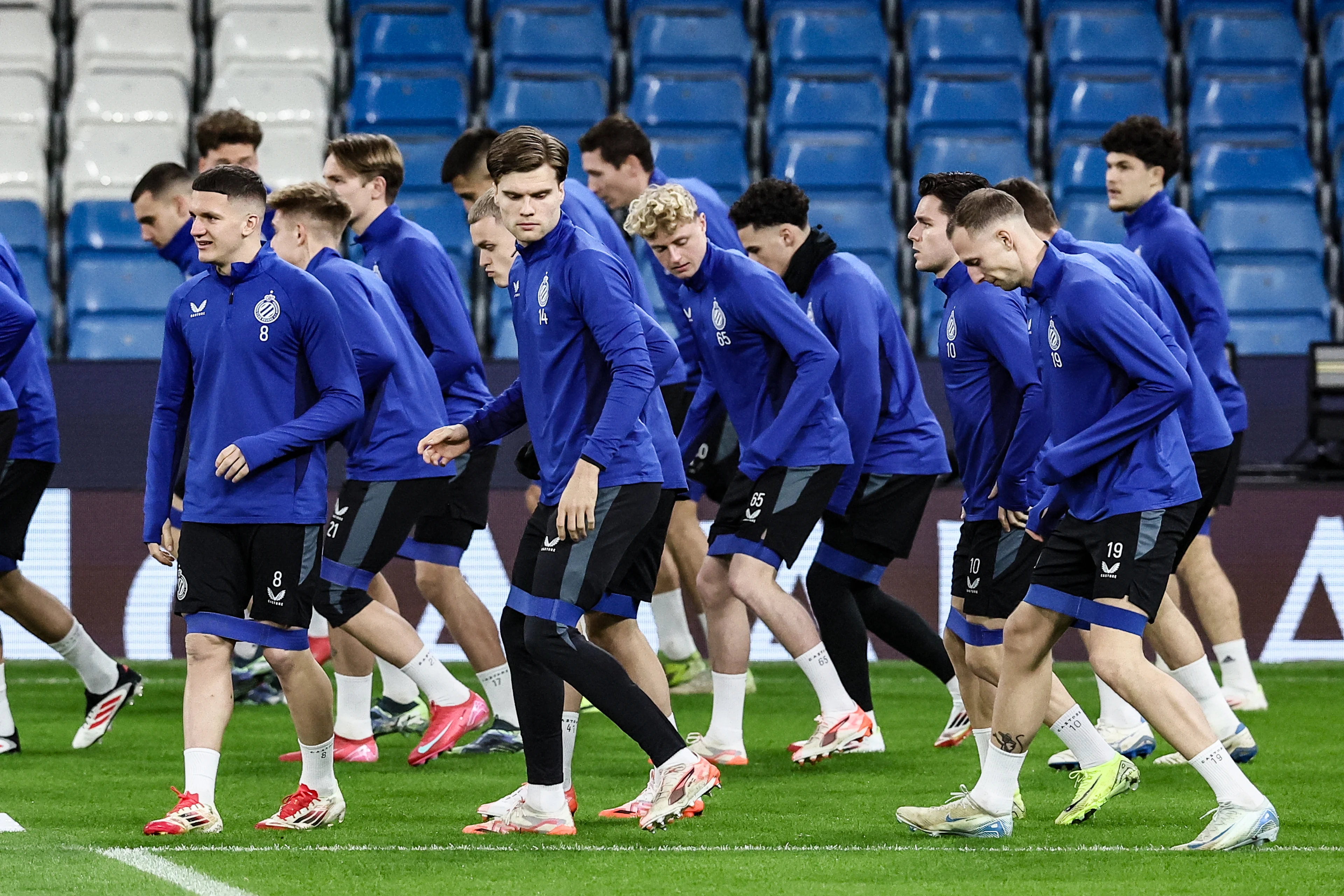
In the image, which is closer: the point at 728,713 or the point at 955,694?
the point at 728,713

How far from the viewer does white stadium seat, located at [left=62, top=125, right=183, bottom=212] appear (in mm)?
12289

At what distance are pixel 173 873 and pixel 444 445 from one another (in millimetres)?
1439

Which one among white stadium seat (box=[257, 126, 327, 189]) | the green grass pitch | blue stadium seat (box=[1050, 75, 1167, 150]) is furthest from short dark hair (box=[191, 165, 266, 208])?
blue stadium seat (box=[1050, 75, 1167, 150])

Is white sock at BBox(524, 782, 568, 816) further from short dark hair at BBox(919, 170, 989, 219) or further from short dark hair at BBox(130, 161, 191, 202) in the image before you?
short dark hair at BBox(130, 161, 191, 202)

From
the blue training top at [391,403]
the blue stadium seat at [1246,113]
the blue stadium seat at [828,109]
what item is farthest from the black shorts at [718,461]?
the blue stadium seat at [1246,113]

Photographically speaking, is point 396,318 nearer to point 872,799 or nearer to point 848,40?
point 872,799

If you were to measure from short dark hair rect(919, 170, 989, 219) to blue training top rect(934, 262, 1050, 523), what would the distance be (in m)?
0.23

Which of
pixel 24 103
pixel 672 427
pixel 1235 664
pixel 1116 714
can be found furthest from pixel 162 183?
pixel 24 103

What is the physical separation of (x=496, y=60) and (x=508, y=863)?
9.32 meters

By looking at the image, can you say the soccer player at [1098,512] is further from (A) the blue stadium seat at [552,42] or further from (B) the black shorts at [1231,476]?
(A) the blue stadium seat at [552,42]

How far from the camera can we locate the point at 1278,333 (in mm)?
11812

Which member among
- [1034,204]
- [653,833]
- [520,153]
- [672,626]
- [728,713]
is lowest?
[672,626]

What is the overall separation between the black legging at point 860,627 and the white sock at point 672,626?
142 cm

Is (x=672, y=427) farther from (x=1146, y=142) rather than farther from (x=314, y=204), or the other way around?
(x=1146, y=142)
